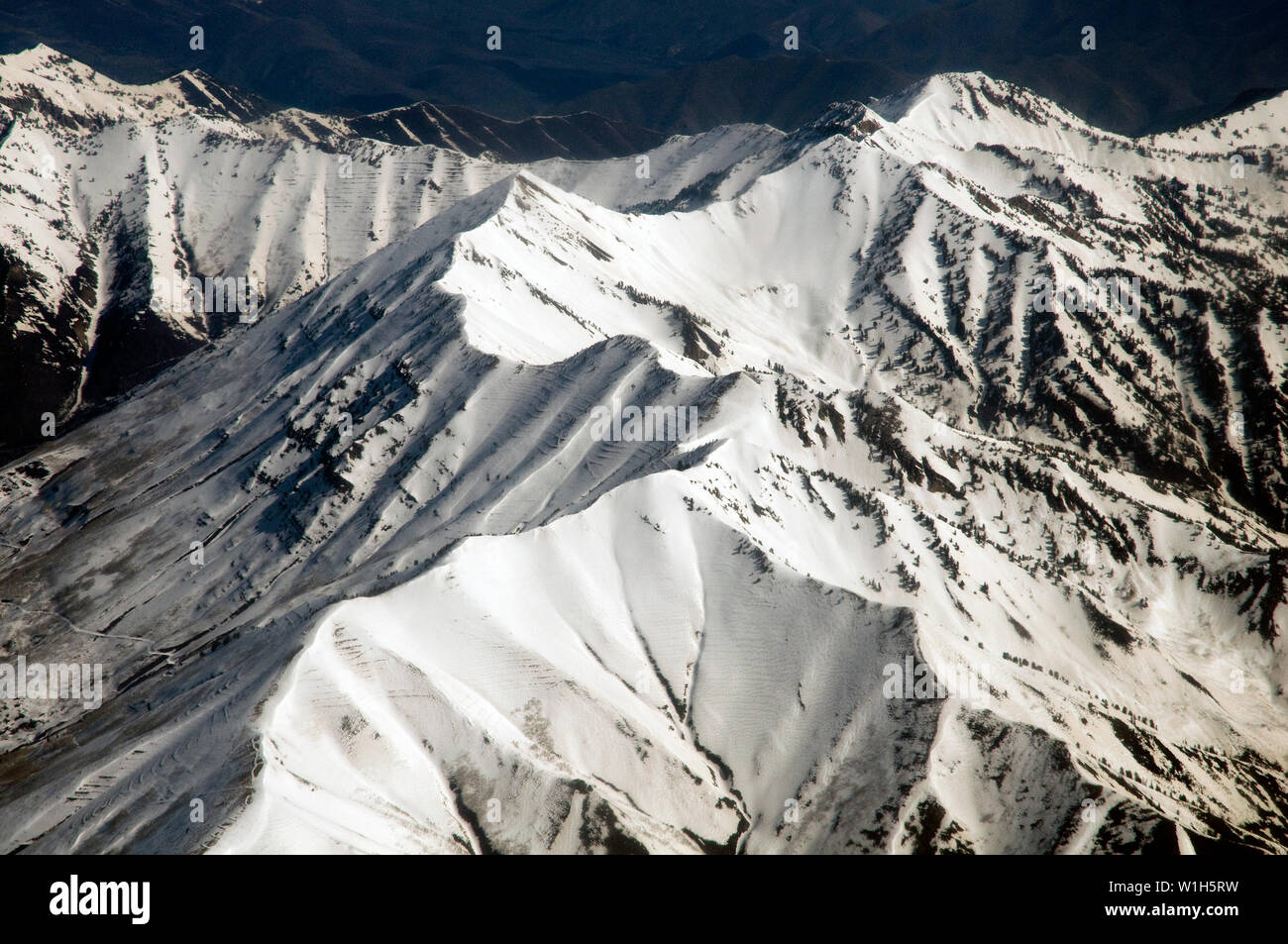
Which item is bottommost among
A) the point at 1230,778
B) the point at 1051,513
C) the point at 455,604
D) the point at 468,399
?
the point at 1230,778

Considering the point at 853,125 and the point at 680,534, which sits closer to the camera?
the point at 680,534

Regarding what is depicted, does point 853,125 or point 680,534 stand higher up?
point 853,125

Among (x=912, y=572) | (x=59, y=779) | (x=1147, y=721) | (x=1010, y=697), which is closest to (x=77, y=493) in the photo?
(x=59, y=779)

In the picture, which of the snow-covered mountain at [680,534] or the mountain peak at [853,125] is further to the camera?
the mountain peak at [853,125]

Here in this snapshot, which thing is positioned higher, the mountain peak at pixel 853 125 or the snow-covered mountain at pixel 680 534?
the mountain peak at pixel 853 125

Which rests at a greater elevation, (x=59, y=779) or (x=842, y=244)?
(x=842, y=244)

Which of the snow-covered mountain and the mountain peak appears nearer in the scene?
the snow-covered mountain

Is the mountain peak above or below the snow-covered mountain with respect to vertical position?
above

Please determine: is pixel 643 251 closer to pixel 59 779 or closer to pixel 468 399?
pixel 468 399
